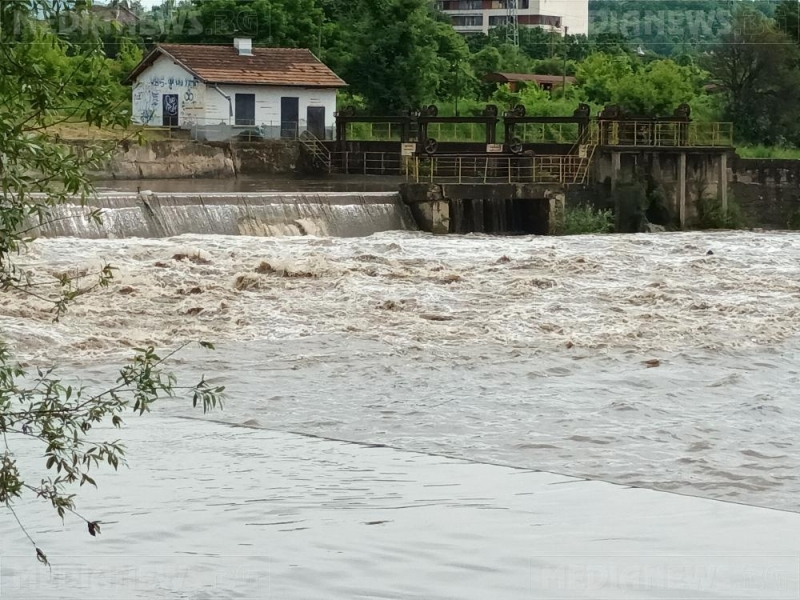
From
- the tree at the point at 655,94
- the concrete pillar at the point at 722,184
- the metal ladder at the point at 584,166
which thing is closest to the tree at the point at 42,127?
the metal ladder at the point at 584,166

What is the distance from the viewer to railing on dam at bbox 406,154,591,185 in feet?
124

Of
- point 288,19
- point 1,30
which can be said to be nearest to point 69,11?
point 1,30

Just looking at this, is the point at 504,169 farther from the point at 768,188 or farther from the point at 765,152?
the point at 765,152

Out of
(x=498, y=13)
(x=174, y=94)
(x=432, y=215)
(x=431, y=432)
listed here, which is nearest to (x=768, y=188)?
(x=432, y=215)

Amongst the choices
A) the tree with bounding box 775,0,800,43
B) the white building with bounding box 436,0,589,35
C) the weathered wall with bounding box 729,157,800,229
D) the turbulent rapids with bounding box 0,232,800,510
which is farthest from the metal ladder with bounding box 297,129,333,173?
the white building with bounding box 436,0,589,35

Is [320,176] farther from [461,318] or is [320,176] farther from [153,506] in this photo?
[153,506]

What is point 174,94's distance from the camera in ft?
160

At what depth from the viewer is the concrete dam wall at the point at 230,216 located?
2744 centimetres

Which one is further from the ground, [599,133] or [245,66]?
[245,66]

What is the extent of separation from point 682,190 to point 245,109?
1660 cm

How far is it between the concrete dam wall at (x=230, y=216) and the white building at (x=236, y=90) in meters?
16.6

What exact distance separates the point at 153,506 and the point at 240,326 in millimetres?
9140

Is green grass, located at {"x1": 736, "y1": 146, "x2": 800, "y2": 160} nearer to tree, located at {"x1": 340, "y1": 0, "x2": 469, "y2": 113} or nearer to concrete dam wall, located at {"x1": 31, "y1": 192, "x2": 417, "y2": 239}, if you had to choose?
tree, located at {"x1": 340, "y1": 0, "x2": 469, "y2": 113}

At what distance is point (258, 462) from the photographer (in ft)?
35.2
